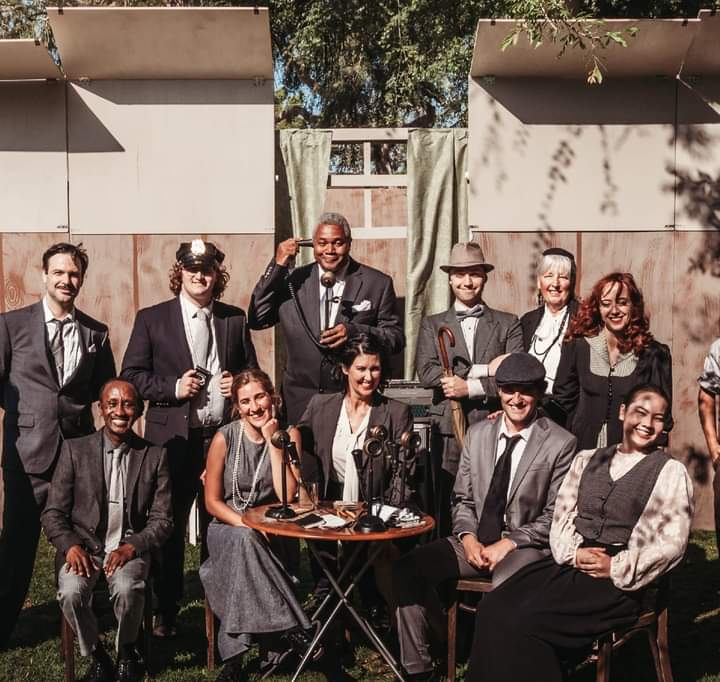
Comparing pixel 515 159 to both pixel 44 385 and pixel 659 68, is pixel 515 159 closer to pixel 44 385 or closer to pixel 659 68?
pixel 659 68

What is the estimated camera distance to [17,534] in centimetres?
457

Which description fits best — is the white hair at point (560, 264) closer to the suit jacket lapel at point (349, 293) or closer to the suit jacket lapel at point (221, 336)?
the suit jacket lapel at point (349, 293)

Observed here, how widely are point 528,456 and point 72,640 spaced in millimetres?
2180

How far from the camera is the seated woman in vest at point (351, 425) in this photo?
15.1ft

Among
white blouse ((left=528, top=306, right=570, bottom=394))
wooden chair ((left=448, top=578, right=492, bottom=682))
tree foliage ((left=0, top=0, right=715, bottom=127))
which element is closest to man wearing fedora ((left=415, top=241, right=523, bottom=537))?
white blouse ((left=528, top=306, right=570, bottom=394))

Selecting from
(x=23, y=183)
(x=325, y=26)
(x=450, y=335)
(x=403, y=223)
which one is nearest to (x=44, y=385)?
(x=450, y=335)

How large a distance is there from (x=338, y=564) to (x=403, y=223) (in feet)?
→ 9.90

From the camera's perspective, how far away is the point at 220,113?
6.46 metres

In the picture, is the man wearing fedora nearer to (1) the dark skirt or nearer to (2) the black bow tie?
(2) the black bow tie

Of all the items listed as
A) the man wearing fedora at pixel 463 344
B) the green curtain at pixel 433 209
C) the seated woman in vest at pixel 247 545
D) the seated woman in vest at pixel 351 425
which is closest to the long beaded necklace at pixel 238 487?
the seated woman in vest at pixel 247 545

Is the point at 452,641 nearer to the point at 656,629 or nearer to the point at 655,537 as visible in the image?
the point at 656,629

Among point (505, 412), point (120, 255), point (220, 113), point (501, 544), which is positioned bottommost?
point (501, 544)

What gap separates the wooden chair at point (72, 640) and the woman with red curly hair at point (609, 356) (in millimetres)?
2208

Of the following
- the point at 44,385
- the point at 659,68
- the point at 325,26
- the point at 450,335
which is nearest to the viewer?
the point at 44,385
